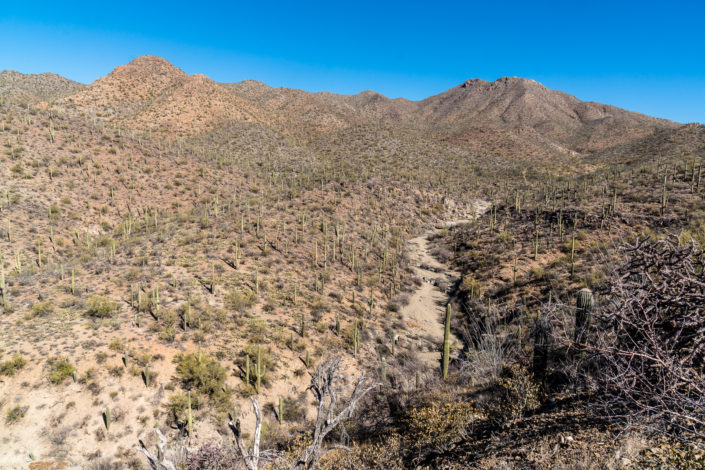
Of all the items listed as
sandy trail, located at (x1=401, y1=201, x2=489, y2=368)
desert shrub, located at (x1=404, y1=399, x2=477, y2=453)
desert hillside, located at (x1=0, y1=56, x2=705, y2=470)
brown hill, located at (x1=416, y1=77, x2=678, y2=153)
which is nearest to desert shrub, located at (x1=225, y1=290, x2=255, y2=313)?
desert hillside, located at (x1=0, y1=56, x2=705, y2=470)

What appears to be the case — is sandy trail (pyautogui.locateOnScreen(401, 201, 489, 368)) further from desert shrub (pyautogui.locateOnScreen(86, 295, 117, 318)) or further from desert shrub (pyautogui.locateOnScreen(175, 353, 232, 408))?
desert shrub (pyautogui.locateOnScreen(86, 295, 117, 318))

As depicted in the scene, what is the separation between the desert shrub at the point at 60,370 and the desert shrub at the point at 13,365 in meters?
0.57

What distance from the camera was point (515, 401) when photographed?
6.11 metres

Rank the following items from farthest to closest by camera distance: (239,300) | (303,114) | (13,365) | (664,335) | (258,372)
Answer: (303,114) < (239,300) < (258,372) < (13,365) < (664,335)

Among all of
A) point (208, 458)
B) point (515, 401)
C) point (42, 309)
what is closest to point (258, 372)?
point (208, 458)

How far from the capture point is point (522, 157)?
49469 millimetres

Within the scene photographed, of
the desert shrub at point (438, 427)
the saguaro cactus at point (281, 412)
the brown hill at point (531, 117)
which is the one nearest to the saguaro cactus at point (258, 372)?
the saguaro cactus at point (281, 412)

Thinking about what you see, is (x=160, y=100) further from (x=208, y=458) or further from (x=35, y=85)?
(x=208, y=458)

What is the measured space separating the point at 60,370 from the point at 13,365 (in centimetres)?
102

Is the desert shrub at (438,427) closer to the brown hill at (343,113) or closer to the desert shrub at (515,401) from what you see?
the desert shrub at (515,401)

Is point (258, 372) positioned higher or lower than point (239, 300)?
lower

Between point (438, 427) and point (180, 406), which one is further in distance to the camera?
point (180, 406)

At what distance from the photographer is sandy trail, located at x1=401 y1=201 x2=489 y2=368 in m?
13.0

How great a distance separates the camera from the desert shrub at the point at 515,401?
577cm
